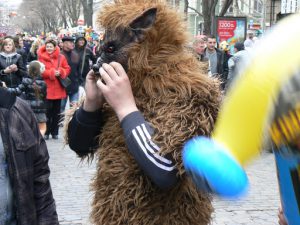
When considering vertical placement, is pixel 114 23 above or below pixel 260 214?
above

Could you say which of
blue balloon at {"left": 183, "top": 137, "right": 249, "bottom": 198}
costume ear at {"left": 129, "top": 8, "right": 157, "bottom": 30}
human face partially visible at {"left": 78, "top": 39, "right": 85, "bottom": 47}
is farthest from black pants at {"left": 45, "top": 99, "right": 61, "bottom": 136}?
blue balloon at {"left": 183, "top": 137, "right": 249, "bottom": 198}

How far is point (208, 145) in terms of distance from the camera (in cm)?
128

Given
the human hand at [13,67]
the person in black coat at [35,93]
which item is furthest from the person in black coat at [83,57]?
the person in black coat at [35,93]

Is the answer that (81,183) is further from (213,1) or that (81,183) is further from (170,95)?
(213,1)

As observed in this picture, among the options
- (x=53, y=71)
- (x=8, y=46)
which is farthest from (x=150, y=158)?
(x=53, y=71)

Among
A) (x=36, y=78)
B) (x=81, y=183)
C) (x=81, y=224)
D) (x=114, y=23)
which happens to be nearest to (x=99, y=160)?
(x=114, y=23)

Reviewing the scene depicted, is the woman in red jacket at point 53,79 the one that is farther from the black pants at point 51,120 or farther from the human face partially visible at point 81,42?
the human face partially visible at point 81,42

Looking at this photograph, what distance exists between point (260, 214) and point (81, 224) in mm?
1843

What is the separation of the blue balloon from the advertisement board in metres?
19.6

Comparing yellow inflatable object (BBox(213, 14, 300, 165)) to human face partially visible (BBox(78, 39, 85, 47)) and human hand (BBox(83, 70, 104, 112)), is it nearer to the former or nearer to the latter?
human hand (BBox(83, 70, 104, 112))

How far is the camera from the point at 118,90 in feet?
6.58

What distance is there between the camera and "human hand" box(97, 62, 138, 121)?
1993 millimetres

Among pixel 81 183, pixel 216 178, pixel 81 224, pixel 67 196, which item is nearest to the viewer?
pixel 216 178

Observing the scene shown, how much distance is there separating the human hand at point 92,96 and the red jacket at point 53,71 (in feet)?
27.5
